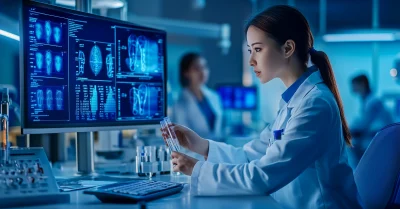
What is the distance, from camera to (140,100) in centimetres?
196

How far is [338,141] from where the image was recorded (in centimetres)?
156

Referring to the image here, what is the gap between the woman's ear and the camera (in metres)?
1.62

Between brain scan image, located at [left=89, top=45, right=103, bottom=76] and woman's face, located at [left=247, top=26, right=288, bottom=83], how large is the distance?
0.51 meters

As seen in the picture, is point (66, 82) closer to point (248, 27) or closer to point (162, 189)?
point (162, 189)

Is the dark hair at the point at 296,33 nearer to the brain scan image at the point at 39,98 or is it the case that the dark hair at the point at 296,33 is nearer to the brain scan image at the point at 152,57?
the brain scan image at the point at 152,57

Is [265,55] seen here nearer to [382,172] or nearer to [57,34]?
[382,172]

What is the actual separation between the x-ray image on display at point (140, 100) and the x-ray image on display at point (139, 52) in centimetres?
6

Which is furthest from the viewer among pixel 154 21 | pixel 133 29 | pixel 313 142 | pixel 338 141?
pixel 154 21

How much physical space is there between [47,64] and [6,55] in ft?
21.3

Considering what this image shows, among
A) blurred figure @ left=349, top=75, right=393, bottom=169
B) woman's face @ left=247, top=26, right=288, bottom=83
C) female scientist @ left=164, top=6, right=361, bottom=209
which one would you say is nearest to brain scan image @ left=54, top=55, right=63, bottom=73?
female scientist @ left=164, top=6, right=361, bottom=209

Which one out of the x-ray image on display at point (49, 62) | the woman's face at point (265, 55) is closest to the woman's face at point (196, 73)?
the woman's face at point (265, 55)

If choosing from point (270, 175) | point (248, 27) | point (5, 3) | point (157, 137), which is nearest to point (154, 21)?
point (157, 137)

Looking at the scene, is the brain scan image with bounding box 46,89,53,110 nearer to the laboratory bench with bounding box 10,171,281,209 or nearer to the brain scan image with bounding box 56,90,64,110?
the brain scan image with bounding box 56,90,64,110

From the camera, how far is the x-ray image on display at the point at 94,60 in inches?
66.4
